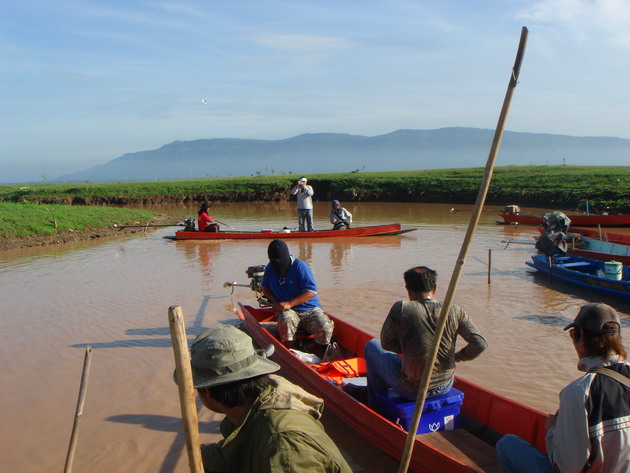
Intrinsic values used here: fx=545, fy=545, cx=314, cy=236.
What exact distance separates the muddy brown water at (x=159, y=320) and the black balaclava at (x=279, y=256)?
208 centimetres

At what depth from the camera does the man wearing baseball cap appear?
2.88 metres

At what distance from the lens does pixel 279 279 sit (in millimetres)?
7414

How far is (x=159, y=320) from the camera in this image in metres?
10.2

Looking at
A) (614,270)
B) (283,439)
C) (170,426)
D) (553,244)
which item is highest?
(283,439)

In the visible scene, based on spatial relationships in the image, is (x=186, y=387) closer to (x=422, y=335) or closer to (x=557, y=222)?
(x=422, y=335)

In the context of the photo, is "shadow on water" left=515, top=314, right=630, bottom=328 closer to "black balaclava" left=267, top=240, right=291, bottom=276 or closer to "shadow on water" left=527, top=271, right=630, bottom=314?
"shadow on water" left=527, top=271, right=630, bottom=314

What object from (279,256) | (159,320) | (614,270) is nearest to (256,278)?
(279,256)

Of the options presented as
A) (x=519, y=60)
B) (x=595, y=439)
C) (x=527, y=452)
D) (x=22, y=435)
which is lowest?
(x=22, y=435)

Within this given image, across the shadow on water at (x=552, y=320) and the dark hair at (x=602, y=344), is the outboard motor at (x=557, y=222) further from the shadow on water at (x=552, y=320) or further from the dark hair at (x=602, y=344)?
the dark hair at (x=602, y=344)

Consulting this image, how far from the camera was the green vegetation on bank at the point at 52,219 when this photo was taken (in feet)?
69.7

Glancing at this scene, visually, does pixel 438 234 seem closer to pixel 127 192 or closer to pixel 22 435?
pixel 22 435

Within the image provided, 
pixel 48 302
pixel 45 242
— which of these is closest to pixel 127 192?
pixel 45 242

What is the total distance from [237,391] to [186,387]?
0.81ft

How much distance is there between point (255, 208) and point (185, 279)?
24.7 metres
